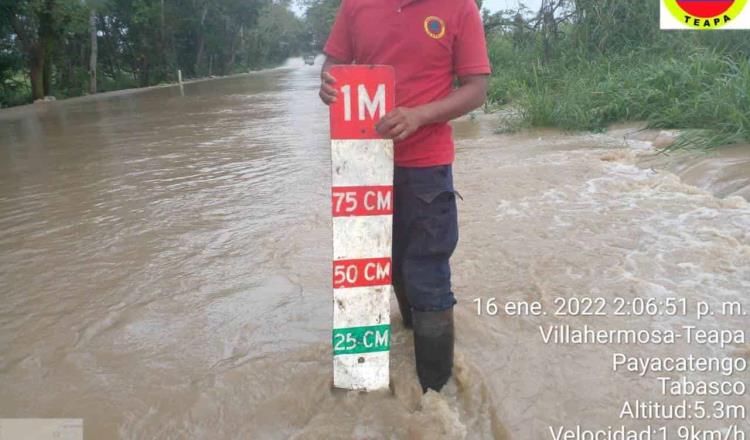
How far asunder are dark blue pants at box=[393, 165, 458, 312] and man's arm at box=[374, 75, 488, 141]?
0.21 m

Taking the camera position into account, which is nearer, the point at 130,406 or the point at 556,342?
the point at 130,406

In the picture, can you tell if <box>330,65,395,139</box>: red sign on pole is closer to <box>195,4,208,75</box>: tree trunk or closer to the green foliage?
the green foliage

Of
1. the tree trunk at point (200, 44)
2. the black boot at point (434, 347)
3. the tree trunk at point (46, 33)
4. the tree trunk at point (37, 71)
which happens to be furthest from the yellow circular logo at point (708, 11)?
the tree trunk at point (200, 44)

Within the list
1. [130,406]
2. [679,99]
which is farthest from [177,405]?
[679,99]

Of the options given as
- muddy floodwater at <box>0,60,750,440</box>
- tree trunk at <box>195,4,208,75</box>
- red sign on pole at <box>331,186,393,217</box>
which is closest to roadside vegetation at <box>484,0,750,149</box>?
muddy floodwater at <box>0,60,750,440</box>

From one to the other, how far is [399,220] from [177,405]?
111 cm

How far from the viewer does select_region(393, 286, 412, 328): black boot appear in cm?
258

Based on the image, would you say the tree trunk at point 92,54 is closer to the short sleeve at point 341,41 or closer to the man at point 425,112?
the short sleeve at point 341,41

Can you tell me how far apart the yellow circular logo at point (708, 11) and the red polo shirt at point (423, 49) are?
6.77 m

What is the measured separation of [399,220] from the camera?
2146 millimetres

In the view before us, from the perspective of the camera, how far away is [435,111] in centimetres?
191

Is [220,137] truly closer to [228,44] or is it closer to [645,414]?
[645,414]

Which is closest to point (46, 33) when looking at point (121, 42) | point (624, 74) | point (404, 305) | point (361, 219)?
point (121, 42)

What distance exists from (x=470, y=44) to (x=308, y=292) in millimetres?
1748
